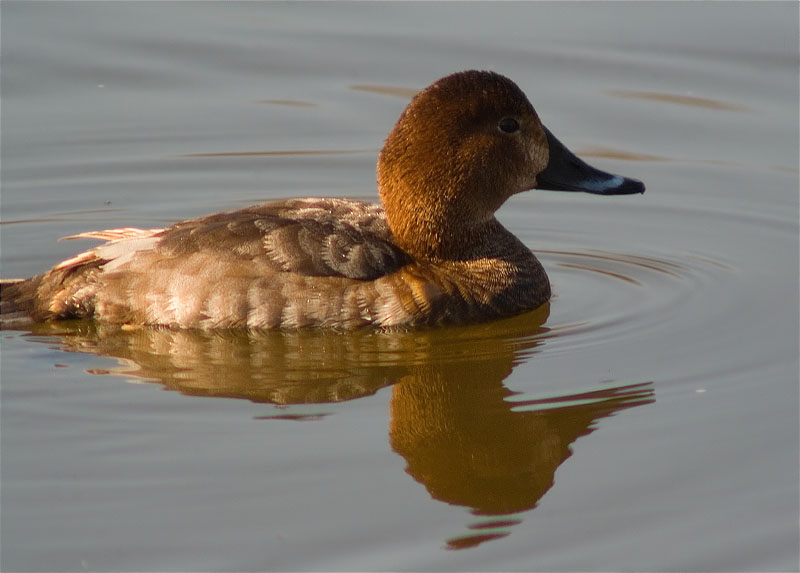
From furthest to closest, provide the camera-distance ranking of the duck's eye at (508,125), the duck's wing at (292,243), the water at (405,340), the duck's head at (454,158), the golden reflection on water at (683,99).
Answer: the golden reflection on water at (683,99) < the duck's eye at (508,125) < the duck's head at (454,158) < the duck's wing at (292,243) < the water at (405,340)

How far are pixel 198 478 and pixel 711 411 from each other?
241 centimetres

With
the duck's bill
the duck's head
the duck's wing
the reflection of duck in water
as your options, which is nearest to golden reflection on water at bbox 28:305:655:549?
the reflection of duck in water

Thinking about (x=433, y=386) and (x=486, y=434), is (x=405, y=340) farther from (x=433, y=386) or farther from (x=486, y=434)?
(x=486, y=434)

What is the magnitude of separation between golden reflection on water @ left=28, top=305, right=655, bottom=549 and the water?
0.02 m

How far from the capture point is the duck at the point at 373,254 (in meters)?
7.03

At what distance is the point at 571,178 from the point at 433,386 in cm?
185

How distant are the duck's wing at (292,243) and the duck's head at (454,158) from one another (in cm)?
26

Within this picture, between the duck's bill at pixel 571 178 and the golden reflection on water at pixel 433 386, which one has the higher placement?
the duck's bill at pixel 571 178

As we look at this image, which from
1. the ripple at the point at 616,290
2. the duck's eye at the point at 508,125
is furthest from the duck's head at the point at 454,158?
the ripple at the point at 616,290

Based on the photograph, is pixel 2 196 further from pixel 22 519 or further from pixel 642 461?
pixel 642 461

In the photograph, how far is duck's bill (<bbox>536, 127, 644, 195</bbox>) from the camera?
777cm

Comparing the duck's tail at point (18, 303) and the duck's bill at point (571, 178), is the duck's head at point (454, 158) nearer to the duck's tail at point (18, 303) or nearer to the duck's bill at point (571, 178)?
the duck's bill at point (571, 178)

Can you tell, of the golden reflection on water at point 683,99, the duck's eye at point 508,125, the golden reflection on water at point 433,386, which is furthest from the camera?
the golden reflection on water at point 683,99

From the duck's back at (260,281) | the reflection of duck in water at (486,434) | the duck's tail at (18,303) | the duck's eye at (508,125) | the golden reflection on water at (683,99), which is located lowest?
the reflection of duck in water at (486,434)
